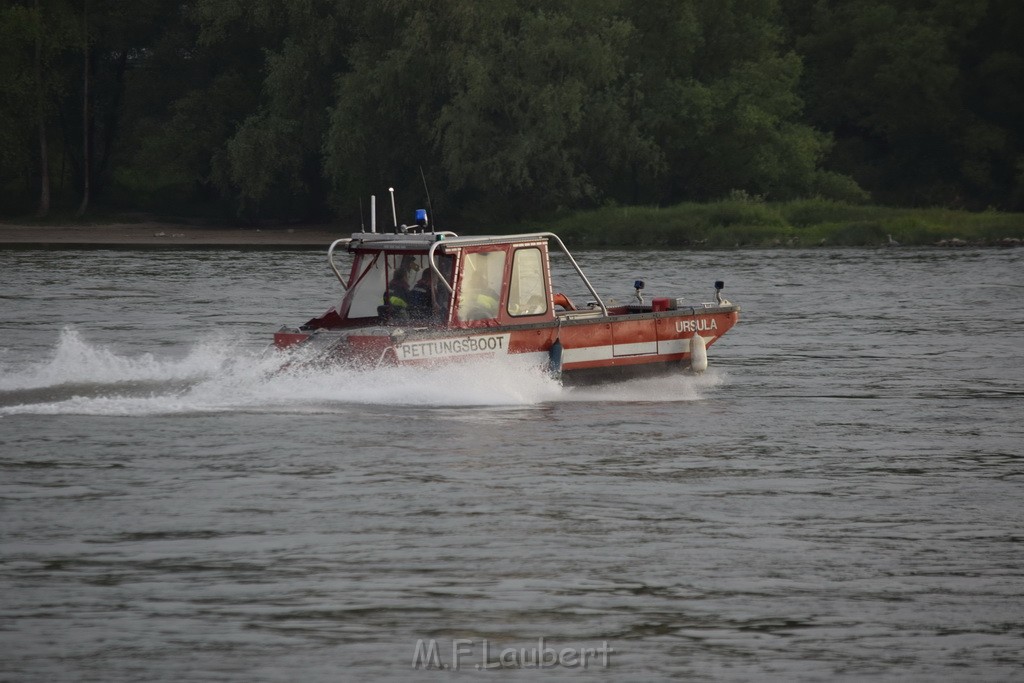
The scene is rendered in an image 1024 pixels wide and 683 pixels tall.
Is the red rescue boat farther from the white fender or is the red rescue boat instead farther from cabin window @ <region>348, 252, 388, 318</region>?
the white fender

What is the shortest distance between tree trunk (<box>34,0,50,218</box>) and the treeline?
0.47 feet

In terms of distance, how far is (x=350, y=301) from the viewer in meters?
19.7

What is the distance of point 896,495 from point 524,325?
627cm

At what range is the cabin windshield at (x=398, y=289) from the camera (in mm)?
19016

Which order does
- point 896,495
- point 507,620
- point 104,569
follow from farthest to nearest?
point 896,495 → point 104,569 → point 507,620

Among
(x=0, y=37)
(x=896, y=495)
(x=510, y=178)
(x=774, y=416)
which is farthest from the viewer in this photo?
(x=0, y=37)

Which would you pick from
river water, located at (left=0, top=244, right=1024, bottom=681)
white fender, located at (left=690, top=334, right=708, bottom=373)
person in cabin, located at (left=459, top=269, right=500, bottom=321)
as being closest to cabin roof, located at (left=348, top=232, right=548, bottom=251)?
person in cabin, located at (left=459, top=269, right=500, bottom=321)

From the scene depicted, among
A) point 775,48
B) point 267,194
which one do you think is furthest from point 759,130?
point 267,194

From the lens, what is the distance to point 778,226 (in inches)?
2413

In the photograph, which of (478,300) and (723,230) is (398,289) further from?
(723,230)

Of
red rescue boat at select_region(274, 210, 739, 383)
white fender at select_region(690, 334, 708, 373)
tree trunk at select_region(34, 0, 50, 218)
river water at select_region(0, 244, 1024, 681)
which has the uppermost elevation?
tree trunk at select_region(34, 0, 50, 218)

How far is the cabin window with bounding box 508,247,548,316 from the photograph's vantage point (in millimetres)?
19422

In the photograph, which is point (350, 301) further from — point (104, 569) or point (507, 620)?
point (507, 620)

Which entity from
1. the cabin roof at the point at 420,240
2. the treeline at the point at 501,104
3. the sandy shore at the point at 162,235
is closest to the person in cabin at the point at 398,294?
the cabin roof at the point at 420,240
